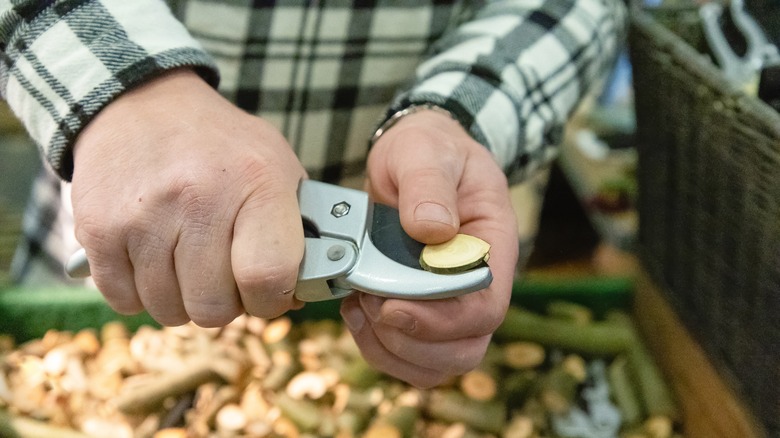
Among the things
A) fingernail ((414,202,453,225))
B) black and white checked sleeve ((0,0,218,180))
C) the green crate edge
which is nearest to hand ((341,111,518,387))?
fingernail ((414,202,453,225))

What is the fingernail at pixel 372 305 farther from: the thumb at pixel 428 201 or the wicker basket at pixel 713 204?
the wicker basket at pixel 713 204

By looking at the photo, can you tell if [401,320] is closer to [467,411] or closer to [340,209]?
[340,209]

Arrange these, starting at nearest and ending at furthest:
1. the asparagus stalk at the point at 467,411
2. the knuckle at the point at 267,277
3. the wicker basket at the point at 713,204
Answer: the knuckle at the point at 267,277 < the wicker basket at the point at 713,204 < the asparagus stalk at the point at 467,411

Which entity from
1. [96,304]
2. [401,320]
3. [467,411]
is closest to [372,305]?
[401,320]

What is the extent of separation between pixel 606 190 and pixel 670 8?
1.08 ft

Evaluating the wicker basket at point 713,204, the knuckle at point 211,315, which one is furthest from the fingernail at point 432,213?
the wicker basket at point 713,204

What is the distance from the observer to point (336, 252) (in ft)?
1.11

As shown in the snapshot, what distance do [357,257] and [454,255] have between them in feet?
0.17

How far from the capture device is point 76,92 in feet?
1.12

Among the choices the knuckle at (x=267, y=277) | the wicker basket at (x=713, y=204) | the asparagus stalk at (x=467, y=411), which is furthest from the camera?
the asparagus stalk at (x=467, y=411)

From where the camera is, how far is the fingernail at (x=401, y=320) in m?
0.33

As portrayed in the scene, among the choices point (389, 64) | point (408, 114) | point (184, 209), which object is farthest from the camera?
point (389, 64)

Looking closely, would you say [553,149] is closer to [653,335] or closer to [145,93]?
[653,335]

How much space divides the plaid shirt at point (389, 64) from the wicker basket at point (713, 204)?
0.07 meters
